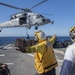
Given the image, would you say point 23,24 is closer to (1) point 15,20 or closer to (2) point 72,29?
(1) point 15,20

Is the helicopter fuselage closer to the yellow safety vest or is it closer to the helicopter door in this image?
the helicopter door

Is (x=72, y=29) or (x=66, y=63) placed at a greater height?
(x=72, y=29)

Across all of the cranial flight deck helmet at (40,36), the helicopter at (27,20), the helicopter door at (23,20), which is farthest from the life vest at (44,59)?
the helicopter door at (23,20)

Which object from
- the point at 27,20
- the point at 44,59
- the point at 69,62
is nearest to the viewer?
the point at 69,62

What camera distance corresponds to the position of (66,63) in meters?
3.58

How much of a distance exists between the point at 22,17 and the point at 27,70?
22.7 m

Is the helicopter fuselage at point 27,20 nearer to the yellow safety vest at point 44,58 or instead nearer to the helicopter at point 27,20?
the helicopter at point 27,20

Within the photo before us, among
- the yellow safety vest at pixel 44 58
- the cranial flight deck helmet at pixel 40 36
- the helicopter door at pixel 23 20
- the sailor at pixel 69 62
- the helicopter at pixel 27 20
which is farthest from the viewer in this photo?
the helicopter door at pixel 23 20

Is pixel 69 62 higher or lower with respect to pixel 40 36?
lower

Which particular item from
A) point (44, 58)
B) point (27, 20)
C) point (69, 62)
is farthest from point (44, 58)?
point (27, 20)

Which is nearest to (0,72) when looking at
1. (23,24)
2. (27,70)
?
(27,70)

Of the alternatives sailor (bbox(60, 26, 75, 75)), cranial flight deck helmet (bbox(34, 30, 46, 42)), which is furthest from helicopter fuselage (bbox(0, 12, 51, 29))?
sailor (bbox(60, 26, 75, 75))

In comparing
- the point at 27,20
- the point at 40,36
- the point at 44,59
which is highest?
the point at 27,20

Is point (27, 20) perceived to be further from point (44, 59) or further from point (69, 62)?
point (69, 62)
